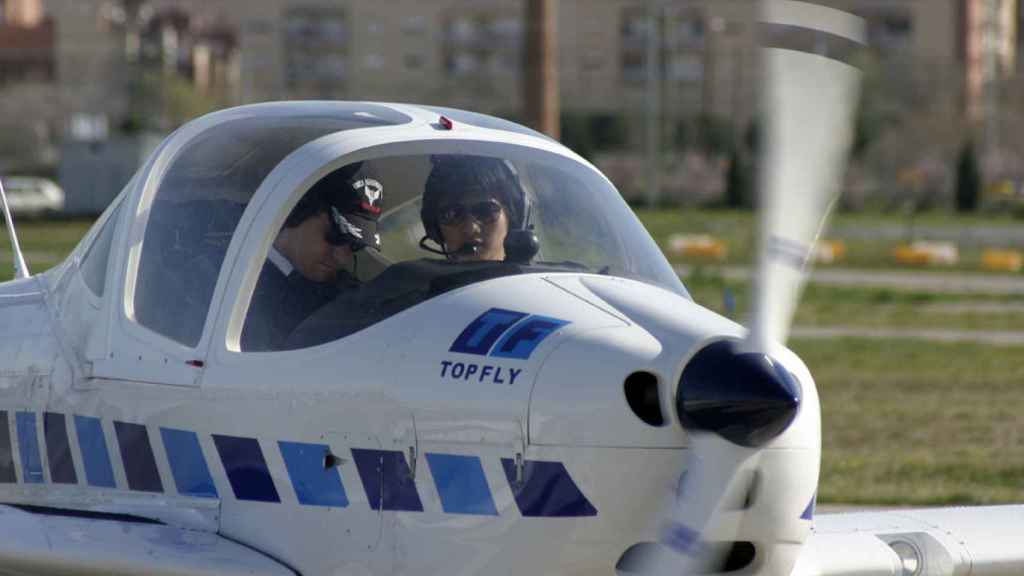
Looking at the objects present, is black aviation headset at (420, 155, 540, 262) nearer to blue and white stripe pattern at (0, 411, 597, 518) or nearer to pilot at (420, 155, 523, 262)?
pilot at (420, 155, 523, 262)

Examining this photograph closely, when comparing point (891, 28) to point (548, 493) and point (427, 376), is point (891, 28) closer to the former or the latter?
point (427, 376)

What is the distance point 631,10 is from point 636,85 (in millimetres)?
14800

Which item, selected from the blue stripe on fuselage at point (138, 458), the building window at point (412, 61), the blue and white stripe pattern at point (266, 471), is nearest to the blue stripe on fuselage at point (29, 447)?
the blue and white stripe pattern at point (266, 471)

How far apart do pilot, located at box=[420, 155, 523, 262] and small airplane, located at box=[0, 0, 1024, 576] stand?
0.03ft

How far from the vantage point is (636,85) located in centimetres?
6631

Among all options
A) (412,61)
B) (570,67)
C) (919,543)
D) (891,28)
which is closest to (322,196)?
(919,543)

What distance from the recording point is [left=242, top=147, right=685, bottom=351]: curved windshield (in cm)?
560

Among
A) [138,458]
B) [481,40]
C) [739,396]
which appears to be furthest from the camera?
[481,40]

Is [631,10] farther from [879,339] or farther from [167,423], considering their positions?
[167,423]

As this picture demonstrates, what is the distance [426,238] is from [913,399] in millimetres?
10614

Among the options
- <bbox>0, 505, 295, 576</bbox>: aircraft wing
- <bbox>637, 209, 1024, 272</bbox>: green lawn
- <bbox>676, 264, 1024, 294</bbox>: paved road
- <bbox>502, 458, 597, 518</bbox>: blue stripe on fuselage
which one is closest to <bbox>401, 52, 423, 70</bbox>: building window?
<bbox>637, 209, 1024, 272</bbox>: green lawn

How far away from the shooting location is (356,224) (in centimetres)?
600

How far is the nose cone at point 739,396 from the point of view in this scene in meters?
4.64

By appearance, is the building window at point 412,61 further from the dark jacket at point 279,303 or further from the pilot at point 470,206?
the dark jacket at point 279,303
